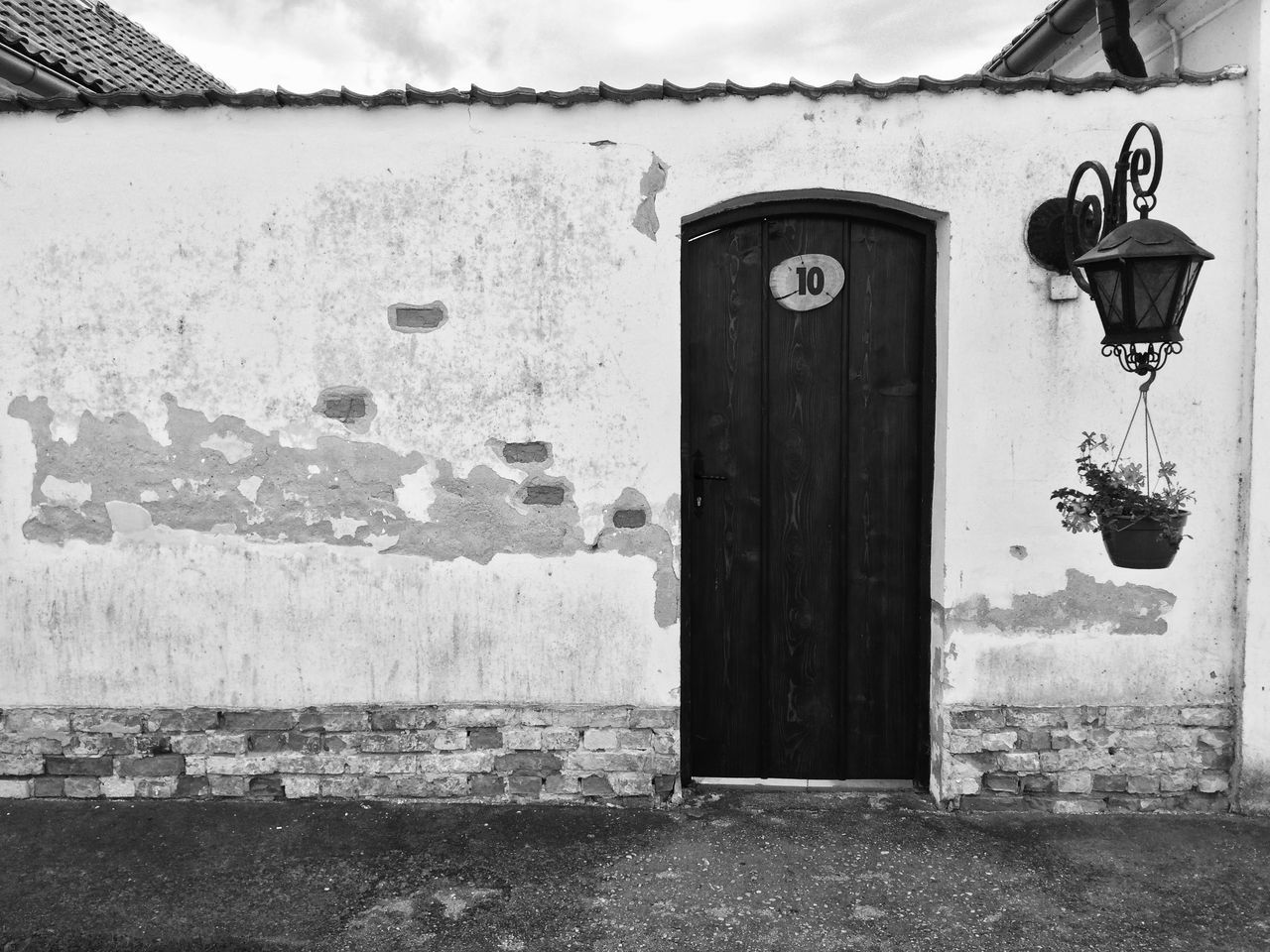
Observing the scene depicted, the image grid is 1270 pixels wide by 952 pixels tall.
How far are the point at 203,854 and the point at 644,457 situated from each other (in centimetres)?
205

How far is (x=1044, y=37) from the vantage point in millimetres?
4566

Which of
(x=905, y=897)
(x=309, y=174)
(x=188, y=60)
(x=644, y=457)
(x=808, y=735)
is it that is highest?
(x=188, y=60)

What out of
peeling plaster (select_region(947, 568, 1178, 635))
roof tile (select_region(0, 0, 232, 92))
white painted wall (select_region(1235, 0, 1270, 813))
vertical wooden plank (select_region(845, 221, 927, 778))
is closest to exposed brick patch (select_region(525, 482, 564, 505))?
vertical wooden plank (select_region(845, 221, 927, 778))

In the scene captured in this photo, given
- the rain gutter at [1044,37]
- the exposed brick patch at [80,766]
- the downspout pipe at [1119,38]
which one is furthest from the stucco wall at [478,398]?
the rain gutter at [1044,37]

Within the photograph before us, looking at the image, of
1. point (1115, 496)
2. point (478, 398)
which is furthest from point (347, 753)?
point (1115, 496)

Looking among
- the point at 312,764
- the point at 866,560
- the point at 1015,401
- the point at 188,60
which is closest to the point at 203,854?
the point at 312,764

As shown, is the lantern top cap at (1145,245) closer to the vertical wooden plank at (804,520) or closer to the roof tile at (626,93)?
the roof tile at (626,93)

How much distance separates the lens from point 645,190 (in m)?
3.46

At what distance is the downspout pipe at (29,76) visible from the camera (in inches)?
189

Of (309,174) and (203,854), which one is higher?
(309,174)

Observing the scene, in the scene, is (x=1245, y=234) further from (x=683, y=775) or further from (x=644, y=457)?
(x=683, y=775)

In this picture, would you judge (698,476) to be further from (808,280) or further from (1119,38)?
(1119,38)

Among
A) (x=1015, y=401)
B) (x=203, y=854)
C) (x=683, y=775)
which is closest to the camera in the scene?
(x=203, y=854)

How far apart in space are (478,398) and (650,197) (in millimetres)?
967
